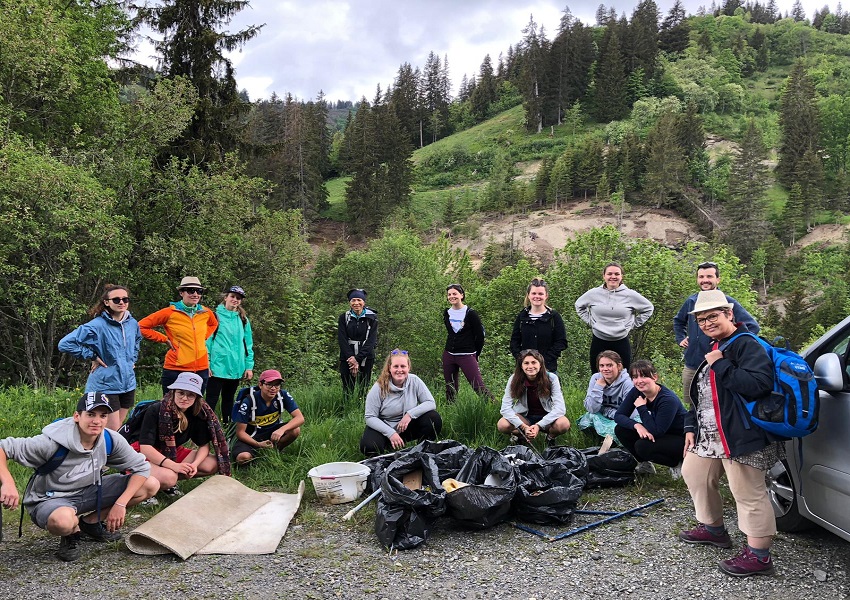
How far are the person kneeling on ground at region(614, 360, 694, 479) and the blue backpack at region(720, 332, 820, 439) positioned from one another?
175 cm

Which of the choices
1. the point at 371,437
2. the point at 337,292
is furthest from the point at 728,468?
the point at 337,292

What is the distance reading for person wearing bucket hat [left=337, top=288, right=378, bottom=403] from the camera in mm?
7449

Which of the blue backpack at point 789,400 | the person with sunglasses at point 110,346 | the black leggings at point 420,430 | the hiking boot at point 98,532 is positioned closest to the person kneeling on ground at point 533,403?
the black leggings at point 420,430

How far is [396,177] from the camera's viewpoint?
7062cm

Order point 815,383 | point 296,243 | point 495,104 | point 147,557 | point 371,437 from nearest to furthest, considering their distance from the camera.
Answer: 1. point 815,383
2. point 147,557
3. point 371,437
4. point 296,243
5. point 495,104

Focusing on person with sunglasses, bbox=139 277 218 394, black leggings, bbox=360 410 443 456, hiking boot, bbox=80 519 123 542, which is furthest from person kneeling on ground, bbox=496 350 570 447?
hiking boot, bbox=80 519 123 542

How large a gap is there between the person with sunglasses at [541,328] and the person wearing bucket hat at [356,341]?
6.19 feet

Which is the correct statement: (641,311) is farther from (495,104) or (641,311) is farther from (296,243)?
(495,104)

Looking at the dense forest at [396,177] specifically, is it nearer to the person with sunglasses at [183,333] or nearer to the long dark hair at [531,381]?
the person with sunglasses at [183,333]

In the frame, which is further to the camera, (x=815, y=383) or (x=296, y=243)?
(x=296, y=243)

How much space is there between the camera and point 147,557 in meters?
3.97

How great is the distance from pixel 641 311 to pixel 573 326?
1478 cm

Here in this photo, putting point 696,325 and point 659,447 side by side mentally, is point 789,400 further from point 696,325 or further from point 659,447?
point 696,325

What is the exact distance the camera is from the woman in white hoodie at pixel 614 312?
6672mm
